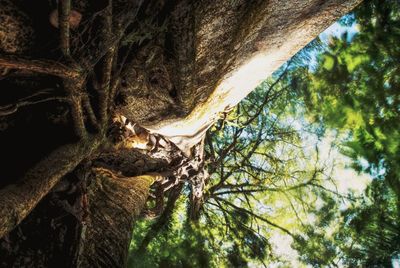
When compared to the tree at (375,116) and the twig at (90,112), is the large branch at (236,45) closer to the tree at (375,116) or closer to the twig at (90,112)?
the tree at (375,116)

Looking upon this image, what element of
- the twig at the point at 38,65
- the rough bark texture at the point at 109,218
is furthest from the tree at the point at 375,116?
the twig at the point at 38,65

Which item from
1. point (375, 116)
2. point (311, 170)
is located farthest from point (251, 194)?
point (375, 116)

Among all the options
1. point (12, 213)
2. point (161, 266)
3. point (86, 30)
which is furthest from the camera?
point (161, 266)

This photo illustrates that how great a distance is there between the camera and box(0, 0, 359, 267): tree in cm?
158

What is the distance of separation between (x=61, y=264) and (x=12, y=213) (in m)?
0.51

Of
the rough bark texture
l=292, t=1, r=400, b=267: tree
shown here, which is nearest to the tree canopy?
l=292, t=1, r=400, b=267: tree

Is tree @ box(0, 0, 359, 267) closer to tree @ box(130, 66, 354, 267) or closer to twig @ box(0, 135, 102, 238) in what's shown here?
twig @ box(0, 135, 102, 238)

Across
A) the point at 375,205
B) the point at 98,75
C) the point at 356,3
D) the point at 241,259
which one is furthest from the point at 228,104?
the point at 241,259

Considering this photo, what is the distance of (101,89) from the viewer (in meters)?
2.19

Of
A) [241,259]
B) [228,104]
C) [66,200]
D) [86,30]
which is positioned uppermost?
[228,104]

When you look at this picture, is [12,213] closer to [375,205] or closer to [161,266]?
[375,205]

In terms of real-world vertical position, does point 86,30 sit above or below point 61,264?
above

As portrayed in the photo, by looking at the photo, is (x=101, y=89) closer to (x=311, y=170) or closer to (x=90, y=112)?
(x=90, y=112)

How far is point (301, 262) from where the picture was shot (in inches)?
304
